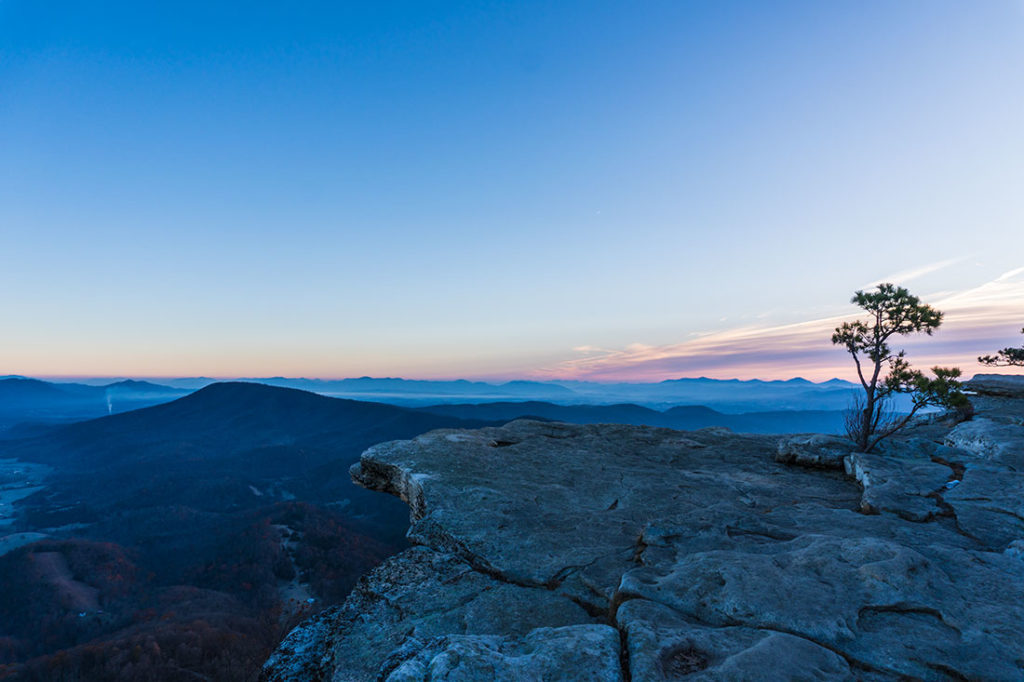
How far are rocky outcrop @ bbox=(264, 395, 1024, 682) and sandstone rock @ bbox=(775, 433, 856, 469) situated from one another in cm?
57

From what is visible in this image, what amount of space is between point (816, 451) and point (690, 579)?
36.2 feet

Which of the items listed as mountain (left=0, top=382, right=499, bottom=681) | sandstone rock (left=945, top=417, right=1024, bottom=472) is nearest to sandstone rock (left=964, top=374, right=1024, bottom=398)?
sandstone rock (left=945, top=417, right=1024, bottom=472)

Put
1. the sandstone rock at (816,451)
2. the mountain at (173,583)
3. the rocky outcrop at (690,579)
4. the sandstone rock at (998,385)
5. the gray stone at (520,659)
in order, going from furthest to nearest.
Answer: the mountain at (173,583) → the sandstone rock at (998,385) → the sandstone rock at (816,451) → the rocky outcrop at (690,579) → the gray stone at (520,659)

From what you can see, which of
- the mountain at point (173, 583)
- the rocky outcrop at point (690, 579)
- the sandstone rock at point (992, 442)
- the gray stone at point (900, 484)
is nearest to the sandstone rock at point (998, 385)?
the sandstone rock at point (992, 442)

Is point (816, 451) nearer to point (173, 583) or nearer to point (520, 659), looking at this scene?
point (520, 659)

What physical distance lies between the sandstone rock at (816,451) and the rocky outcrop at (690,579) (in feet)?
1.88

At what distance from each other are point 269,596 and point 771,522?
12837cm

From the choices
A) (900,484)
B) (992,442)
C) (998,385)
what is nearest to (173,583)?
(900,484)

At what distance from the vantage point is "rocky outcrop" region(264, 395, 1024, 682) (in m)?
4.22

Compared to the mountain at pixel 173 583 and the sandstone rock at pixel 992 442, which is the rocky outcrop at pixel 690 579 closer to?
the sandstone rock at pixel 992 442

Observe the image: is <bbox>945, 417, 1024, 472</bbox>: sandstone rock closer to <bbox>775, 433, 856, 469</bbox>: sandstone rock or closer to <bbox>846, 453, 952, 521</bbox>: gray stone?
<bbox>846, 453, 952, 521</bbox>: gray stone

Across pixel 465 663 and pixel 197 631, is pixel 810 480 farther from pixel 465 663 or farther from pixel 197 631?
pixel 197 631

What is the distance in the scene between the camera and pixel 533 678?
149 inches

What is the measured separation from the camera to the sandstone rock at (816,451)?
1340 centimetres
